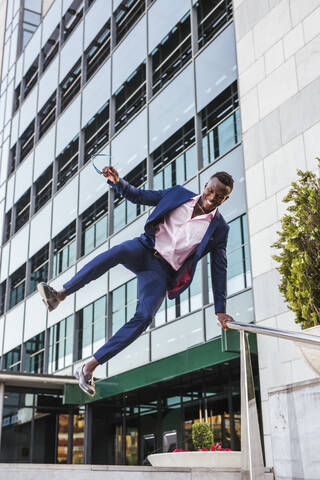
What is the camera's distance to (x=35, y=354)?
2439 cm

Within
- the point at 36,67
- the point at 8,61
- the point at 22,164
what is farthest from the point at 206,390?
the point at 8,61

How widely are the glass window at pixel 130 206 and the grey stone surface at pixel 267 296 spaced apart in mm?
6322

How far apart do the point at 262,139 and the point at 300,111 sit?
4.22 feet

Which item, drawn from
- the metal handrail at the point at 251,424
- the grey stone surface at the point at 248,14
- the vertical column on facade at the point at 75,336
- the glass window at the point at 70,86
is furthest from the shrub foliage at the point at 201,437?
the glass window at the point at 70,86

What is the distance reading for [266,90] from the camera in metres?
14.3

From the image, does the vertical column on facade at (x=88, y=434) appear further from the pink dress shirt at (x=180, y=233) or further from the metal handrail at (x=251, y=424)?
the metal handrail at (x=251, y=424)

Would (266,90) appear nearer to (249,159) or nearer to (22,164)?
(249,159)

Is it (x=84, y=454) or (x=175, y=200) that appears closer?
(x=175, y=200)

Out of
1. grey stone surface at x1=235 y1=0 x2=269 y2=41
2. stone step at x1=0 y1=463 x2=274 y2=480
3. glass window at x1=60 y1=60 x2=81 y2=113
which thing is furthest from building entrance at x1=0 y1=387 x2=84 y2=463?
stone step at x1=0 y1=463 x2=274 y2=480

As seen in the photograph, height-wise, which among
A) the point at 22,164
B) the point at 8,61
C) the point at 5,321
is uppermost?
the point at 8,61

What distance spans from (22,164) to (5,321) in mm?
7783

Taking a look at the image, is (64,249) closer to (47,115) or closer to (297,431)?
(47,115)

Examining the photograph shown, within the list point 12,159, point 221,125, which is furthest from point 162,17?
point 12,159

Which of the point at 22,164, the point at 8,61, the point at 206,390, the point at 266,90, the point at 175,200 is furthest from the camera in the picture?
the point at 8,61
